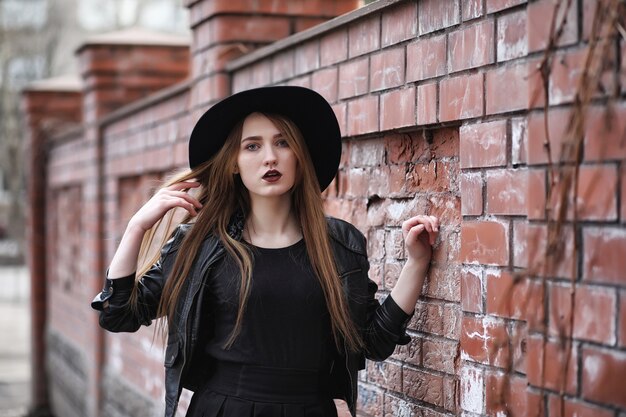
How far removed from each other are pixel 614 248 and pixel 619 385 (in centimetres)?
26

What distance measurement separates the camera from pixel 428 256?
3.01 metres

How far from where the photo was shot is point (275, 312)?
284 centimetres

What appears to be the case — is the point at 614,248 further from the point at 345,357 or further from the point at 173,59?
the point at 173,59

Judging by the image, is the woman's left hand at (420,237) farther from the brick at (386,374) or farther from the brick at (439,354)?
the brick at (386,374)

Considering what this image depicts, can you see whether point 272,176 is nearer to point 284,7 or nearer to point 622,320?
point 622,320

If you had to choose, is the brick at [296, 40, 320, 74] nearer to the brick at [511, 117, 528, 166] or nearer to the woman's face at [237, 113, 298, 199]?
the woman's face at [237, 113, 298, 199]

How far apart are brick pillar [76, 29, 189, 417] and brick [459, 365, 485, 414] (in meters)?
5.08

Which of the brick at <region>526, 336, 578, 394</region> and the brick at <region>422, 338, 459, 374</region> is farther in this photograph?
the brick at <region>422, 338, 459, 374</region>

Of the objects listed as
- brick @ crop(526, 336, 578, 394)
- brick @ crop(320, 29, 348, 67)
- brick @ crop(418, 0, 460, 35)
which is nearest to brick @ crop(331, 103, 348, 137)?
brick @ crop(320, 29, 348, 67)

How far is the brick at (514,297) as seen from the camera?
2.14 meters

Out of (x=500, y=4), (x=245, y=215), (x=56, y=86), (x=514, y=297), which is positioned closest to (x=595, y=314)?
(x=514, y=297)

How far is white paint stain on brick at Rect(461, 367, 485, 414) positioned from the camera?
2697 mm

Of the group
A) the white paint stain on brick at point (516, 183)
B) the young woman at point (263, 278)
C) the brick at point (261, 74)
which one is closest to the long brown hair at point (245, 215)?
the young woman at point (263, 278)

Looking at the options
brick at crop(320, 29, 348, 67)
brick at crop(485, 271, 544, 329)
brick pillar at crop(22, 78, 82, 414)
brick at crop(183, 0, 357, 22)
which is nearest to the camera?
brick at crop(485, 271, 544, 329)
